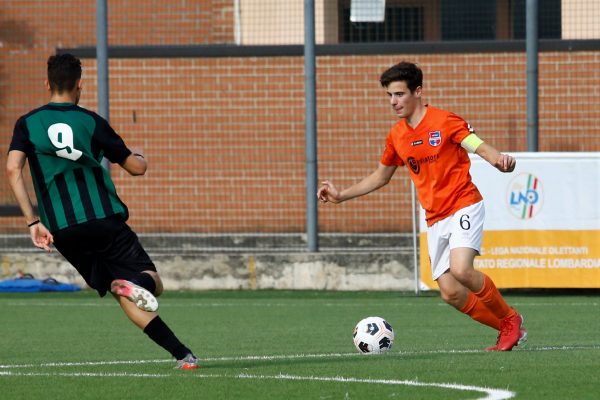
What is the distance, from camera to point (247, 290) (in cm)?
1593

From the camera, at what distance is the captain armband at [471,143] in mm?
8339

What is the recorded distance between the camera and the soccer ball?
29.0 ft

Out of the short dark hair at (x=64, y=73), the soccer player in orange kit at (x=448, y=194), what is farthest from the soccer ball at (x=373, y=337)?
the short dark hair at (x=64, y=73)

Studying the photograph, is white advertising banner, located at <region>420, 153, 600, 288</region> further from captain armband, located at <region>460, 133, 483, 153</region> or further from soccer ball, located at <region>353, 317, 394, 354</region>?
captain armband, located at <region>460, 133, 483, 153</region>

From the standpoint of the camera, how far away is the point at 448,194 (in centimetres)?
850

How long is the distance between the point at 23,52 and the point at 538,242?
858 cm

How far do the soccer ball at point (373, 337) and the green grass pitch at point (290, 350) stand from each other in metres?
0.18

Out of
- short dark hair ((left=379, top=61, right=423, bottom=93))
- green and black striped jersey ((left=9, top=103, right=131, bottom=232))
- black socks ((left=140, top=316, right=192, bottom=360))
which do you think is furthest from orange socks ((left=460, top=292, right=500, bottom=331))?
green and black striped jersey ((left=9, top=103, right=131, bottom=232))

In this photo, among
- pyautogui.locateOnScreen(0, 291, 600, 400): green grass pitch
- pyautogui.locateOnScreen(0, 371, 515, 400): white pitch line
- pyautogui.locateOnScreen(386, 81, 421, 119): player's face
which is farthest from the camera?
pyautogui.locateOnScreen(386, 81, 421, 119): player's face

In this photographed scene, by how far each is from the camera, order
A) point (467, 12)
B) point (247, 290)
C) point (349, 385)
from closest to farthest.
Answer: point (349, 385) < point (247, 290) < point (467, 12)

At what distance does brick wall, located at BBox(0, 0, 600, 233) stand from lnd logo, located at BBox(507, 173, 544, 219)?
7.31ft

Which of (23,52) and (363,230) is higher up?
(23,52)

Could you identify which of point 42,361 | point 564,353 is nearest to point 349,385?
point 564,353

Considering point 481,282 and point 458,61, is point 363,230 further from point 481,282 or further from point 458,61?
point 481,282
